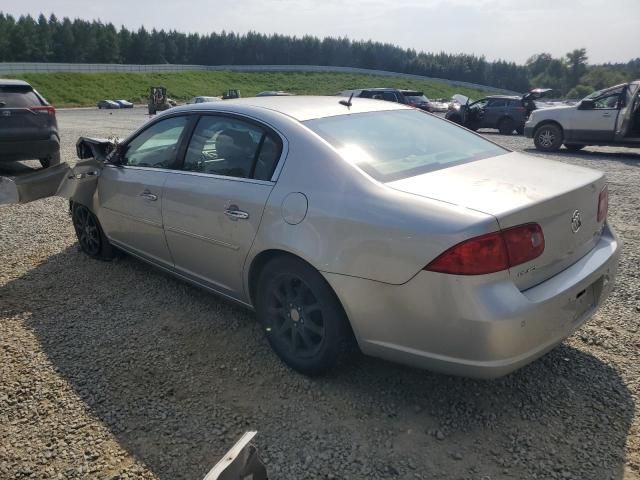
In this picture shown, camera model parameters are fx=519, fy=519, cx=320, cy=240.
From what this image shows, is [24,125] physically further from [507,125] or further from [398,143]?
[507,125]

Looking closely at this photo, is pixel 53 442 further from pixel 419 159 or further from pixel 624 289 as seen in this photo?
pixel 624 289

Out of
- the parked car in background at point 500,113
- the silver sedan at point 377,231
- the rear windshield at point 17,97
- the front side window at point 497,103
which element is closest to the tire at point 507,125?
the parked car in background at point 500,113

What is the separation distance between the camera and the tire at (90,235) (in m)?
4.79

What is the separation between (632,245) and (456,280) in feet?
12.3

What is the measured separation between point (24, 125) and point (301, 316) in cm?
837

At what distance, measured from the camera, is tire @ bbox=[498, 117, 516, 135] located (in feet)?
64.3

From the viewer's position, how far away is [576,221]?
2625 millimetres

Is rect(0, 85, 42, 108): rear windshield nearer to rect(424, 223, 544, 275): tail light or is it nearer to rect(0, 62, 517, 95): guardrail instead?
rect(424, 223, 544, 275): tail light

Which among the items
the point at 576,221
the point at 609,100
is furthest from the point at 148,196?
the point at 609,100

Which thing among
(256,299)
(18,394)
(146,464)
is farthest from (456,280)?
(18,394)

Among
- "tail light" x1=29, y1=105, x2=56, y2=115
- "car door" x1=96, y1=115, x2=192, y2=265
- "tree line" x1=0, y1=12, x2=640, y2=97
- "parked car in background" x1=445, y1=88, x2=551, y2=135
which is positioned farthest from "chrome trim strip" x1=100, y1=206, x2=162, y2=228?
"tree line" x1=0, y1=12, x2=640, y2=97

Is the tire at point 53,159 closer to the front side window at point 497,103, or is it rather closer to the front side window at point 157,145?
the front side window at point 157,145

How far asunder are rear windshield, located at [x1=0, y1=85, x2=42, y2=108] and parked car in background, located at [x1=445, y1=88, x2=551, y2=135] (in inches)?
575

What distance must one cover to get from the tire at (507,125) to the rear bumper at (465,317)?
1844 centimetres
